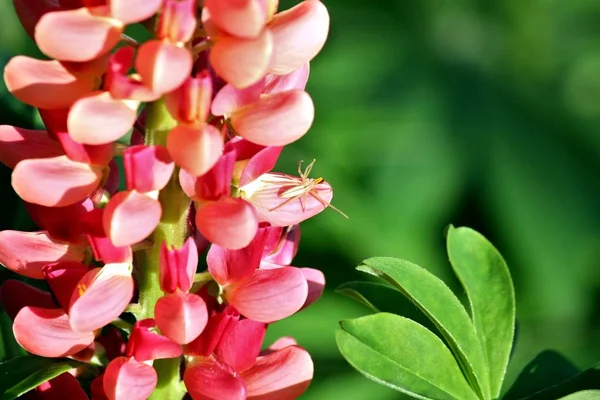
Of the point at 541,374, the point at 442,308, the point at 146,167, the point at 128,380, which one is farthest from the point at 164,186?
the point at 541,374

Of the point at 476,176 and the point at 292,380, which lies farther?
the point at 476,176

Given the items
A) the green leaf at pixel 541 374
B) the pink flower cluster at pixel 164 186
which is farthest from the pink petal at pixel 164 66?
the green leaf at pixel 541 374

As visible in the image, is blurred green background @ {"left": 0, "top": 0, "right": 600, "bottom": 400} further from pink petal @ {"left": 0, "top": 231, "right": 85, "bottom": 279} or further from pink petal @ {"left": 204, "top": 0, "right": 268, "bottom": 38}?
pink petal @ {"left": 204, "top": 0, "right": 268, "bottom": 38}

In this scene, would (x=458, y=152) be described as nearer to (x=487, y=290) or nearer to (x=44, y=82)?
(x=487, y=290)

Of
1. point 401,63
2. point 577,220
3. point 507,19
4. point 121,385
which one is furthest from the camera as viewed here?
point 507,19

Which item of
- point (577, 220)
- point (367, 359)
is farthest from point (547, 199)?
point (367, 359)

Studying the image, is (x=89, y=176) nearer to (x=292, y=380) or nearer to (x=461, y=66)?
(x=292, y=380)
